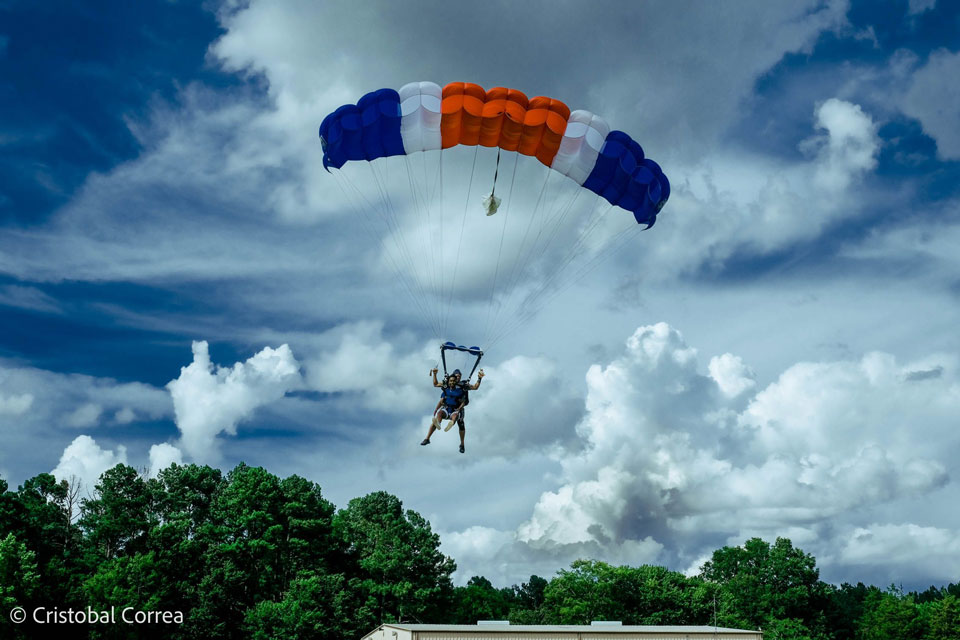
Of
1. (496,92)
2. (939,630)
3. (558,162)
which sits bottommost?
(939,630)

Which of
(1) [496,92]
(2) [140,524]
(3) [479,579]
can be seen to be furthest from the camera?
(3) [479,579]

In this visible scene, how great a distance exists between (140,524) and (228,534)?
4957 millimetres

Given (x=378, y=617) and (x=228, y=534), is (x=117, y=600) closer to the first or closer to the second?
(x=228, y=534)

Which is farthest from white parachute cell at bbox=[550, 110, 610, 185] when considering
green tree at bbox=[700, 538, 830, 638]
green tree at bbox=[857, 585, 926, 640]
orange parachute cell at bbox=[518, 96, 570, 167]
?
green tree at bbox=[857, 585, 926, 640]

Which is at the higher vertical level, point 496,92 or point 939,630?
point 496,92

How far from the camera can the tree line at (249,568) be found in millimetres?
43281

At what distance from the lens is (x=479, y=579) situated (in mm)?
116000

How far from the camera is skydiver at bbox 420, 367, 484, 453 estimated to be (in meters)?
21.0

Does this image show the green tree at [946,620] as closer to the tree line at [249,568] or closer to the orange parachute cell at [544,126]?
the tree line at [249,568]

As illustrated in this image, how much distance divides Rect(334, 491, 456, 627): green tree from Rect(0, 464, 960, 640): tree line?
0.09 meters

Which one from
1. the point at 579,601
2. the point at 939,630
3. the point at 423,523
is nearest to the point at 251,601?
the point at 423,523

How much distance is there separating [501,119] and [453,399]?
744 cm

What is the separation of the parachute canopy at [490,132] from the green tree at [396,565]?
3337 centimetres

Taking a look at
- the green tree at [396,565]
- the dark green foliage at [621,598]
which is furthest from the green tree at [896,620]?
the green tree at [396,565]
